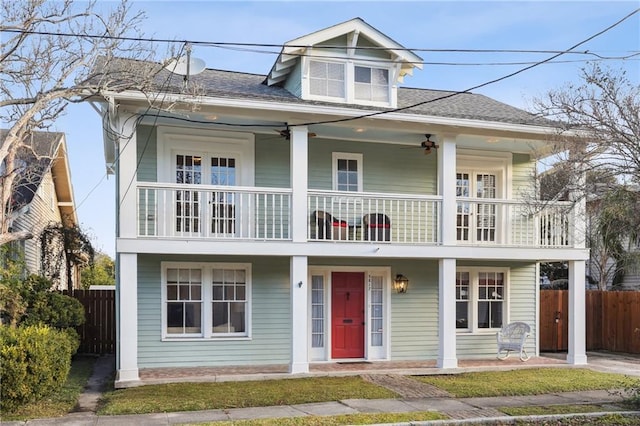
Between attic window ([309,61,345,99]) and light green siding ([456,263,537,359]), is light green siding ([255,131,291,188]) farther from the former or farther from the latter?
light green siding ([456,263,537,359])

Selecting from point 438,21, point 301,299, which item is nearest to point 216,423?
point 301,299

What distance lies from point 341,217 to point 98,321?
6953mm

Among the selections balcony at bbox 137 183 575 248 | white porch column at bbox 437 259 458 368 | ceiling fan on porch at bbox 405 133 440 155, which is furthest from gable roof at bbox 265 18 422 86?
Answer: white porch column at bbox 437 259 458 368

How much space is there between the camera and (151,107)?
35.2 feet

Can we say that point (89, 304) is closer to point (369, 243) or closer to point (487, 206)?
point (369, 243)

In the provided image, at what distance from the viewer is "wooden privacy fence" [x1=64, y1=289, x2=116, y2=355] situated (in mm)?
14859

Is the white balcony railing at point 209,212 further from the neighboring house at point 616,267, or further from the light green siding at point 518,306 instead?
the neighboring house at point 616,267

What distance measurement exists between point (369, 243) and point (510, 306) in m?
4.75

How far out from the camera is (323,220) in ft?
Answer: 40.2

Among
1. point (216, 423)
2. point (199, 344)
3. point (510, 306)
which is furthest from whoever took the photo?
point (510, 306)

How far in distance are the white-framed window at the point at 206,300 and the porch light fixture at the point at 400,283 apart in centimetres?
338

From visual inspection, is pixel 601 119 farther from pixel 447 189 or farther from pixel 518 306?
pixel 518 306

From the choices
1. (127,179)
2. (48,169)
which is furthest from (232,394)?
(48,169)

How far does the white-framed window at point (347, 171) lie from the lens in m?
13.4
